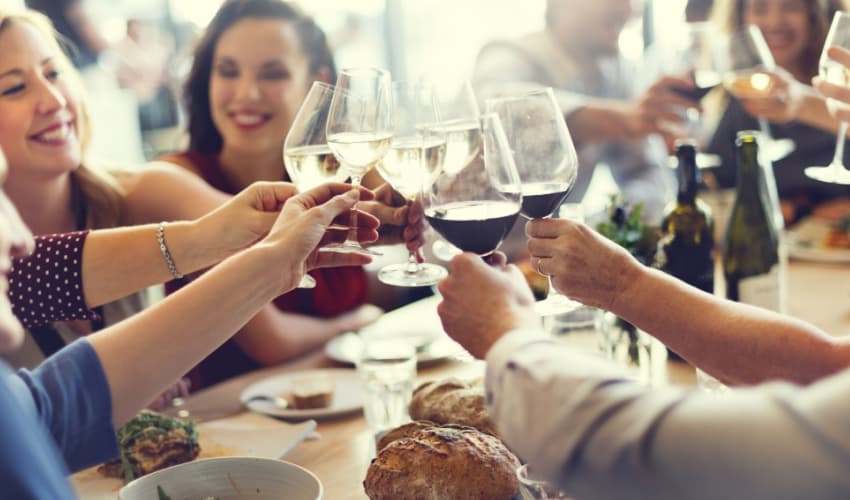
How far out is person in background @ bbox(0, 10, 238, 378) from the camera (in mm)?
1628

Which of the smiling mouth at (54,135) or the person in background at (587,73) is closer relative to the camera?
the smiling mouth at (54,135)

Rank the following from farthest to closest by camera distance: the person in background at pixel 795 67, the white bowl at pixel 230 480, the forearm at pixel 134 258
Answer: the person in background at pixel 795 67
the forearm at pixel 134 258
the white bowl at pixel 230 480

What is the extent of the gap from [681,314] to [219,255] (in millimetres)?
640

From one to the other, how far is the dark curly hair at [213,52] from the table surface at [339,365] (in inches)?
29.0

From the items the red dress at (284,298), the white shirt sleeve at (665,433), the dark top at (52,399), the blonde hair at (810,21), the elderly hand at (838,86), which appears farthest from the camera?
the blonde hair at (810,21)

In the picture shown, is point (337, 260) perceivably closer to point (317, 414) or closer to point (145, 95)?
point (317, 414)

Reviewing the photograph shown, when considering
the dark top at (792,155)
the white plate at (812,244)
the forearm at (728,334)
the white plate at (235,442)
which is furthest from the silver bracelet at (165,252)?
the dark top at (792,155)

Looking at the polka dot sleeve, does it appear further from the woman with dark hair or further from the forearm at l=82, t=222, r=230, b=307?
the woman with dark hair

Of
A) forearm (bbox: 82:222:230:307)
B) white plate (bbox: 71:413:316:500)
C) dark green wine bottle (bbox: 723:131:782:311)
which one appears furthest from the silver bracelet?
dark green wine bottle (bbox: 723:131:782:311)

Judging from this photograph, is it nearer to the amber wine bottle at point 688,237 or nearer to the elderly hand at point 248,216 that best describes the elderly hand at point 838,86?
the amber wine bottle at point 688,237

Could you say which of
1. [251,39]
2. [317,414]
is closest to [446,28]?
[251,39]

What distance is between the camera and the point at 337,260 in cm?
118

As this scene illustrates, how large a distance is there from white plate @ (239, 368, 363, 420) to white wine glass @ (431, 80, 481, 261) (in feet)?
1.08

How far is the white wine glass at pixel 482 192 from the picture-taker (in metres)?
1.01
